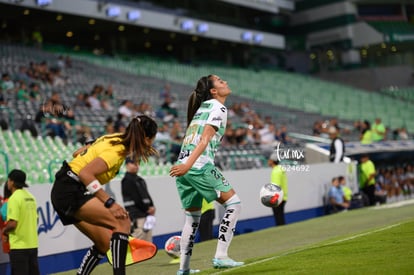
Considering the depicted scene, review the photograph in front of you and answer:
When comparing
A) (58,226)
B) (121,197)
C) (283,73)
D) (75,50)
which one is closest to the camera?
(58,226)

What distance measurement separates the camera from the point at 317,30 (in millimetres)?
65000

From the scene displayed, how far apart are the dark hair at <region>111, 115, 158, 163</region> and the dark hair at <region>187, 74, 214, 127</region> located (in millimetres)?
1277

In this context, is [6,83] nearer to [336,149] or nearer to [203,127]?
[336,149]

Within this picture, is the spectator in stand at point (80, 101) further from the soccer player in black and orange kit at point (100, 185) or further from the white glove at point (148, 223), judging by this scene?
the soccer player in black and orange kit at point (100, 185)

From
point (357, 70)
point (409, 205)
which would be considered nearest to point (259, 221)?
point (409, 205)

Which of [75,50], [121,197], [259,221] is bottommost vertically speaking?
[259,221]

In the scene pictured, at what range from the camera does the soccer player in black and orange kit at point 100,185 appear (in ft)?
25.7

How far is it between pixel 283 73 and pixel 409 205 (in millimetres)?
36925

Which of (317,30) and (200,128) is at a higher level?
(317,30)

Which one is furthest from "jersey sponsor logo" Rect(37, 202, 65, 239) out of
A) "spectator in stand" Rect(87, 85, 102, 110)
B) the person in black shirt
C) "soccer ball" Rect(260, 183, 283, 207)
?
"spectator in stand" Rect(87, 85, 102, 110)

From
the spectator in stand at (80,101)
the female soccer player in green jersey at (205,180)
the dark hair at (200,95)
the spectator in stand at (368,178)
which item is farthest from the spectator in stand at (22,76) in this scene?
the female soccer player in green jersey at (205,180)

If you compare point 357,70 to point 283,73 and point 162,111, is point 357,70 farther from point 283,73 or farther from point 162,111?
point 162,111

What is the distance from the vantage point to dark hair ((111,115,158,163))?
26.3ft

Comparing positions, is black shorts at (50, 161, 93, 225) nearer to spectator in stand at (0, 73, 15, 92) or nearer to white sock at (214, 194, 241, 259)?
white sock at (214, 194, 241, 259)
